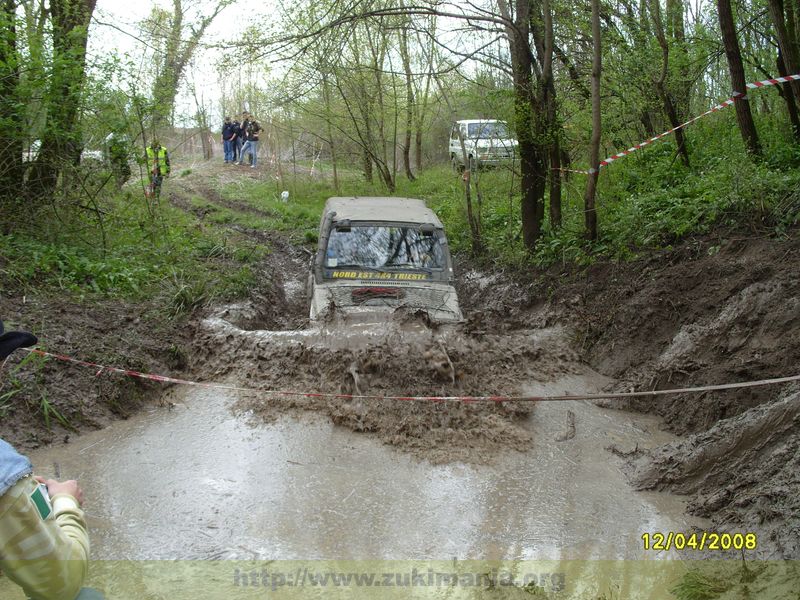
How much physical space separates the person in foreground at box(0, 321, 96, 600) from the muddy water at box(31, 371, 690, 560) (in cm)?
248

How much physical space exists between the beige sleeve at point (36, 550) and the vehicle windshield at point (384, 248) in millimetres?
6448

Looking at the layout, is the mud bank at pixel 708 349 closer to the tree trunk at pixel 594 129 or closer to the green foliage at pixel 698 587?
the green foliage at pixel 698 587

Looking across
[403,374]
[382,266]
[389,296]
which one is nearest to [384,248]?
[382,266]

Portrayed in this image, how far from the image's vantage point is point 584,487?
5.28 meters

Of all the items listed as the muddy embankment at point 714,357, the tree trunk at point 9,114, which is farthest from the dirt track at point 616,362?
the tree trunk at point 9,114

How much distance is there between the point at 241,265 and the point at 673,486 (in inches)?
305

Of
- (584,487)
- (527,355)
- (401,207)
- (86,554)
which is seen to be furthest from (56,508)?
(401,207)

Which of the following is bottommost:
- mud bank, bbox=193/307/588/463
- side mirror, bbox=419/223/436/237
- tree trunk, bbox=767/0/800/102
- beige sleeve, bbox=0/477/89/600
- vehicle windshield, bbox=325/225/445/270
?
mud bank, bbox=193/307/588/463

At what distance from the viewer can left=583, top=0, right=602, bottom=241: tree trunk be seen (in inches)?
364

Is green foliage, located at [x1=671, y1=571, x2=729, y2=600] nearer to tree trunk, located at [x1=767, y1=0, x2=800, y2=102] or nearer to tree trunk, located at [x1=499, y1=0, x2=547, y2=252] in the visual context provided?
tree trunk, located at [x1=767, y1=0, x2=800, y2=102]

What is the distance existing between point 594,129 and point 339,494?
21.8 ft

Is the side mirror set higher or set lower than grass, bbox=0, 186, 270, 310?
higher
